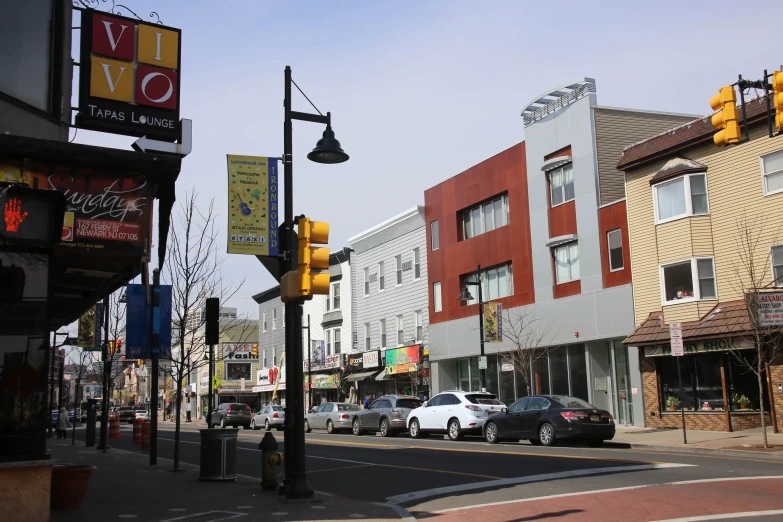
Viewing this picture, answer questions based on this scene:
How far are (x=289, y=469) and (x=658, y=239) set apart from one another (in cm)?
1853

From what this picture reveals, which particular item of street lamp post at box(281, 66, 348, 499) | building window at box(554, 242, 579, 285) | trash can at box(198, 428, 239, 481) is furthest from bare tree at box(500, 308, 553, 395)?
street lamp post at box(281, 66, 348, 499)

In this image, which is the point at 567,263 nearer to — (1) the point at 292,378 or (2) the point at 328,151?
(2) the point at 328,151

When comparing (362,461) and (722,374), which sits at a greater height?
(722,374)

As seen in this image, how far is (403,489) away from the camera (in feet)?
43.5

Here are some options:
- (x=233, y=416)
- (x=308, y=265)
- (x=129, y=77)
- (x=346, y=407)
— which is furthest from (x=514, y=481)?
(x=233, y=416)

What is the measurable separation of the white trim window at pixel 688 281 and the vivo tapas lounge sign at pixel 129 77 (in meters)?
18.4

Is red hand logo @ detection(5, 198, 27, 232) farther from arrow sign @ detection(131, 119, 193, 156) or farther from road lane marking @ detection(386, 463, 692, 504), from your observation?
road lane marking @ detection(386, 463, 692, 504)

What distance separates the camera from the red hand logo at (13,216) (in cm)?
592

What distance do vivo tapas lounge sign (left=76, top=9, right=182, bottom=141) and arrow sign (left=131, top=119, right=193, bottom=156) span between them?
0.10 meters

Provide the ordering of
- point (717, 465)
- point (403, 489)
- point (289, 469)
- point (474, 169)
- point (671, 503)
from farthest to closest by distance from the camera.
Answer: point (474, 169) < point (717, 465) < point (403, 489) < point (289, 469) < point (671, 503)

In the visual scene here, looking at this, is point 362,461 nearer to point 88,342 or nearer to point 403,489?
point 403,489

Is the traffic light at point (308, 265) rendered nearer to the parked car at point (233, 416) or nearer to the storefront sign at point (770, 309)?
the storefront sign at point (770, 309)

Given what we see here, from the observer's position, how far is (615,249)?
93.4 feet

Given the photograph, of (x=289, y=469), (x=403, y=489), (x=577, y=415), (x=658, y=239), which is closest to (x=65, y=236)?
(x=289, y=469)
